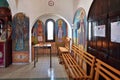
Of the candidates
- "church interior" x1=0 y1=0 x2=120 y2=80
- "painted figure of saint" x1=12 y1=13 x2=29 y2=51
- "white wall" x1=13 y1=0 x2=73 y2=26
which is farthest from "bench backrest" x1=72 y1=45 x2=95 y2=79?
"white wall" x1=13 y1=0 x2=73 y2=26

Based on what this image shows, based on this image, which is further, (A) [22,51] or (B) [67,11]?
(B) [67,11]

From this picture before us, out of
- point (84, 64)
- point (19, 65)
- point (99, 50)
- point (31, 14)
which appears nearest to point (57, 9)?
point (31, 14)

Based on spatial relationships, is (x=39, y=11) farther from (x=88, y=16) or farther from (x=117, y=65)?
(x=117, y=65)

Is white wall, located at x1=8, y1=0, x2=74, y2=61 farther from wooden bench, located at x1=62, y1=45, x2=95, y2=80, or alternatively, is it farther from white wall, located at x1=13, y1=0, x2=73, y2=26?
wooden bench, located at x1=62, y1=45, x2=95, y2=80

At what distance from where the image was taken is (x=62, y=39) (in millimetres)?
10461

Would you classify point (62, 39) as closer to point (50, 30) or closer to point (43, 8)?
point (50, 30)

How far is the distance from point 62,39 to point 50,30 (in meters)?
0.88

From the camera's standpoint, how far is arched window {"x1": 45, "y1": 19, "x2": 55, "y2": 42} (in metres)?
10.6

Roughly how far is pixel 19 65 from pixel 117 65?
4.99 metres

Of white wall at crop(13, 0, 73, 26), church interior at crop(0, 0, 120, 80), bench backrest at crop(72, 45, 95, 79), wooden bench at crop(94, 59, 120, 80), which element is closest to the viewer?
wooden bench at crop(94, 59, 120, 80)

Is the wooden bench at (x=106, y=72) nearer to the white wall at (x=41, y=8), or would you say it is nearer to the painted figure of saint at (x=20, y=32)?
the painted figure of saint at (x=20, y=32)

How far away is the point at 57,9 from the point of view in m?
7.95

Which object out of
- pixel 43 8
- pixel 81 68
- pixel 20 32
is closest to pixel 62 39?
pixel 43 8

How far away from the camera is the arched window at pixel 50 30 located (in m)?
10.6
